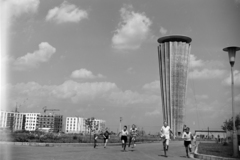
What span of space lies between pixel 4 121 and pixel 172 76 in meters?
124

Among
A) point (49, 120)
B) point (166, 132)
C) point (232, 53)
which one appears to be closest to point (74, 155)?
point (166, 132)

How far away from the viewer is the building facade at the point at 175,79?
93812mm

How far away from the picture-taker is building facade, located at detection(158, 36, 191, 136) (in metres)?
93.8

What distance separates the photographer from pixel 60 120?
182 m

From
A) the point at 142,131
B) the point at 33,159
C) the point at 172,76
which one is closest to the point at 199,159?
the point at 33,159

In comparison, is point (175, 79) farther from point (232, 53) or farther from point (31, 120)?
point (31, 120)

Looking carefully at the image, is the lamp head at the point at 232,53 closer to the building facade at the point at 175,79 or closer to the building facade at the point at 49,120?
the building facade at the point at 175,79

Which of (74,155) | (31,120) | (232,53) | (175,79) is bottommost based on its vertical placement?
(74,155)

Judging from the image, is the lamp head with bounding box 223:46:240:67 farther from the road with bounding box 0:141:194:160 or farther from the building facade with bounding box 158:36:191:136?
the building facade with bounding box 158:36:191:136

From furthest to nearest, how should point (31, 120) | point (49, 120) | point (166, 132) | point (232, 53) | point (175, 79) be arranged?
point (31, 120)
point (49, 120)
point (175, 79)
point (166, 132)
point (232, 53)

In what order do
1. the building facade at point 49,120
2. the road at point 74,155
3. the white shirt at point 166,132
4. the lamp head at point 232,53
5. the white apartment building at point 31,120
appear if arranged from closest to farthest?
1. the road at point 74,155
2. the lamp head at point 232,53
3. the white shirt at point 166,132
4. the building facade at point 49,120
5. the white apartment building at point 31,120

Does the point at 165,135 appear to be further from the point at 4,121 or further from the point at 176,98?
the point at 4,121

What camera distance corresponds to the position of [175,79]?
93688mm

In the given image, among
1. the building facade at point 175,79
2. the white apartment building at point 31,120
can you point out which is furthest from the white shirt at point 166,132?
the white apartment building at point 31,120
